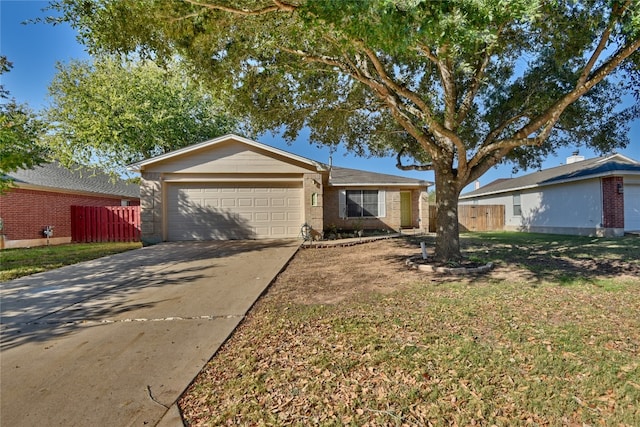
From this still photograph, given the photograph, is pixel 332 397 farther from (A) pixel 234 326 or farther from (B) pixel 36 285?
(B) pixel 36 285

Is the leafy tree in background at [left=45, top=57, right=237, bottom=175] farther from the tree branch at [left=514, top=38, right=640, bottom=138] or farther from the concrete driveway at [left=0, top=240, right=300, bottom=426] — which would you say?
the tree branch at [left=514, top=38, right=640, bottom=138]

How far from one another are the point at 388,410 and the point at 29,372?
10.7 ft

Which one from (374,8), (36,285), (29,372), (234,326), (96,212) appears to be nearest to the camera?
(29,372)

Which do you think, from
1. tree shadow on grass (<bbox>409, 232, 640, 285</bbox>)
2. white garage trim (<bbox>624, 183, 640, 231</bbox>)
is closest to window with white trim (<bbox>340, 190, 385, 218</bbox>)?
tree shadow on grass (<bbox>409, 232, 640, 285</bbox>)

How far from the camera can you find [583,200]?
14484mm

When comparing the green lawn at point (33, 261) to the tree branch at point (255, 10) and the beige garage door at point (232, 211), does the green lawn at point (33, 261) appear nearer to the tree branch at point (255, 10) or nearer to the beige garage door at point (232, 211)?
the beige garage door at point (232, 211)

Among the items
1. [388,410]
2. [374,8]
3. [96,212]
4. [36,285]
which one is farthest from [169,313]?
[96,212]

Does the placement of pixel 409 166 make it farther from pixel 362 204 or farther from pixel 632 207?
pixel 632 207

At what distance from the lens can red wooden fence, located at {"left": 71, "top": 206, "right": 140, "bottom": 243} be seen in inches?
582

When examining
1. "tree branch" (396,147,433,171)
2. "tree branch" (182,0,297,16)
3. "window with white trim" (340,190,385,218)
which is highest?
"tree branch" (182,0,297,16)

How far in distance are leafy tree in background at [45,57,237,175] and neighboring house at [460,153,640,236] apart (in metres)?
18.4

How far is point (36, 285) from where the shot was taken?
236 inches

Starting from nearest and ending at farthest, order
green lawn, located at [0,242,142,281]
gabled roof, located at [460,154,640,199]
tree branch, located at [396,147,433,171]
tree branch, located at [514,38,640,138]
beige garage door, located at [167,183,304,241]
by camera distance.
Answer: tree branch, located at [514,38,640,138], green lawn, located at [0,242,142,281], tree branch, located at [396,147,433,171], beige garage door, located at [167,183,304,241], gabled roof, located at [460,154,640,199]

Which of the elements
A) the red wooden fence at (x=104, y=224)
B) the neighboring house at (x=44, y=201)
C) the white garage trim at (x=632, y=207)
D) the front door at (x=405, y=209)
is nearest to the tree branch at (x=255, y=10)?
the neighboring house at (x=44, y=201)
